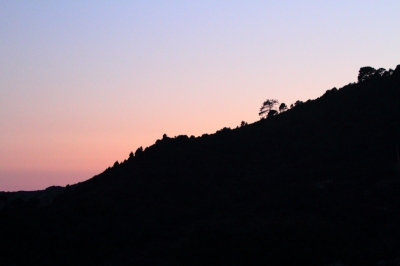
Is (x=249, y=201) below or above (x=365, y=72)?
below

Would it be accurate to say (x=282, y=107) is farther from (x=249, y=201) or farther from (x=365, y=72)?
(x=249, y=201)

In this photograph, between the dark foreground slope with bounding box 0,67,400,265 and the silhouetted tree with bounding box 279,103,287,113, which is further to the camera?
the silhouetted tree with bounding box 279,103,287,113

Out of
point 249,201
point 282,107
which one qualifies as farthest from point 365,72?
point 249,201

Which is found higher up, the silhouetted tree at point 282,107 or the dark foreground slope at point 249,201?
the silhouetted tree at point 282,107

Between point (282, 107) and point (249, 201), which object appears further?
point (282, 107)

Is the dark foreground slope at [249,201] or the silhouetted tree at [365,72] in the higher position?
the silhouetted tree at [365,72]

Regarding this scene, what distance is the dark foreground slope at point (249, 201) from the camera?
40625 millimetres

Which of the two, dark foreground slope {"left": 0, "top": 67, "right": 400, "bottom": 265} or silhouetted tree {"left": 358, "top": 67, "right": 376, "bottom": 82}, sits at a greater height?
silhouetted tree {"left": 358, "top": 67, "right": 376, "bottom": 82}

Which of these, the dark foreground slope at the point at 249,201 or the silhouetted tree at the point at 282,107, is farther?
the silhouetted tree at the point at 282,107

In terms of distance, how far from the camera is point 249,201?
55.2 meters

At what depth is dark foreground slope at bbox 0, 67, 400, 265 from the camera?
40.6 meters

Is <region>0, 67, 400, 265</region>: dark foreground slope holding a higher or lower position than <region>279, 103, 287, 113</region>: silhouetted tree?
lower

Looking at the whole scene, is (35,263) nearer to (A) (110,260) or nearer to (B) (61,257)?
(B) (61,257)

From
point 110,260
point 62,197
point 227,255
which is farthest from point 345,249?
point 62,197
